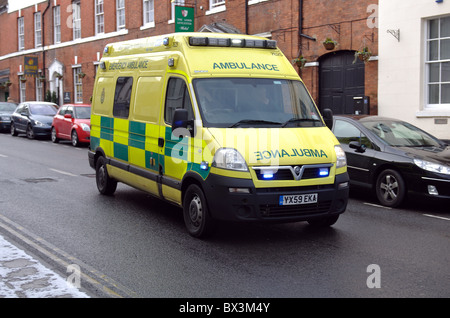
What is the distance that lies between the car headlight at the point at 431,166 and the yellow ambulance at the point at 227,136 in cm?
242

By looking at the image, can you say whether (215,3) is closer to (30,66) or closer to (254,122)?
(254,122)

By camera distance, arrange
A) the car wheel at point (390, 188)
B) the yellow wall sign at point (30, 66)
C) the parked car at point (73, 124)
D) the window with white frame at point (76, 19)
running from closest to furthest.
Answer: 1. the car wheel at point (390, 188)
2. the parked car at point (73, 124)
3. the window with white frame at point (76, 19)
4. the yellow wall sign at point (30, 66)

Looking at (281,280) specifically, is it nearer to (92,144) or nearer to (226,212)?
(226,212)

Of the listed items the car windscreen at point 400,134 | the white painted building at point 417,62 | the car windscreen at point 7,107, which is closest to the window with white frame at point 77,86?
the car windscreen at point 7,107

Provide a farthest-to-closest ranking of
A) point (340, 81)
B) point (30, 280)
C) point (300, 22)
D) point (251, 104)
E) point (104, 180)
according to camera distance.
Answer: point (300, 22)
point (340, 81)
point (104, 180)
point (251, 104)
point (30, 280)

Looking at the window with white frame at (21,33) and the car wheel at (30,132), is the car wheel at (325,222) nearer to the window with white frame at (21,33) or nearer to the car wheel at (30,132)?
the car wheel at (30,132)

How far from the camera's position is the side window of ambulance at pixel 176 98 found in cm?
748

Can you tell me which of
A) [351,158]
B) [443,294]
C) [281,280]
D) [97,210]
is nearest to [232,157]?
[281,280]

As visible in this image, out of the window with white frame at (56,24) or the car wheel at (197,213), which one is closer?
the car wheel at (197,213)

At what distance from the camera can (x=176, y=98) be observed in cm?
770

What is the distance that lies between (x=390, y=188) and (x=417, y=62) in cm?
776

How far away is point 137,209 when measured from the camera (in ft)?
30.2

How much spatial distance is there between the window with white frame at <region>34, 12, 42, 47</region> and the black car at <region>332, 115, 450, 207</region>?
110 ft

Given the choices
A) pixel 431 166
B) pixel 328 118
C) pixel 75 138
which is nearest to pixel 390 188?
pixel 431 166
